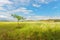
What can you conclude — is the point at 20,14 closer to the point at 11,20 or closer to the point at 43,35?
the point at 11,20

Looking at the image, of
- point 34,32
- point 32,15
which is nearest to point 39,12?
point 32,15

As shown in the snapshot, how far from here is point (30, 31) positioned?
3027 millimetres

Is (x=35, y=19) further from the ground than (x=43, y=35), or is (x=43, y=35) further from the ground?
(x=35, y=19)

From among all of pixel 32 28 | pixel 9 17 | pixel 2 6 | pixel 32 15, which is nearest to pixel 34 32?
pixel 32 28

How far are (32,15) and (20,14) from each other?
0.19 metres

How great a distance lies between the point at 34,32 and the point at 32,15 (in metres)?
0.28

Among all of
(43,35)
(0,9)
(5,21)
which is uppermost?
(0,9)

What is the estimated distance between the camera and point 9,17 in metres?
3.09

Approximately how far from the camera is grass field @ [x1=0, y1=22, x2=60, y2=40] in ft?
9.84

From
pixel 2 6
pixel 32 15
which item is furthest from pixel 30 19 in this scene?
pixel 2 6

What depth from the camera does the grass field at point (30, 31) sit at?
300 cm

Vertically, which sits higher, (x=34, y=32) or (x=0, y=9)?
(x=0, y=9)

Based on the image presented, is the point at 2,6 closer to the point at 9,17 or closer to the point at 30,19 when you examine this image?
the point at 9,17

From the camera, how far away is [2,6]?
10.1 feet
